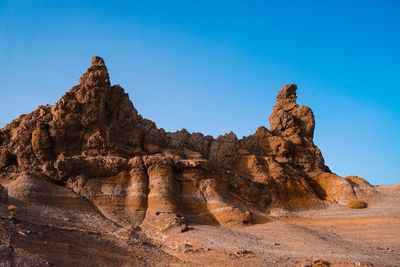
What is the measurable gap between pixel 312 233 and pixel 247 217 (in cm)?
548

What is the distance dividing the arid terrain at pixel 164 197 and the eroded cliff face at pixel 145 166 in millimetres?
107

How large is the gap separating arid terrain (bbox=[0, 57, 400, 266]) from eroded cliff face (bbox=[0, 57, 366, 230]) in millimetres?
107

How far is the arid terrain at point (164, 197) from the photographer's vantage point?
111 ft

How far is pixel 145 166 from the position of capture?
148 feet

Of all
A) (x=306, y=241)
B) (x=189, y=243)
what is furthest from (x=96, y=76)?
(x=306, y=241)

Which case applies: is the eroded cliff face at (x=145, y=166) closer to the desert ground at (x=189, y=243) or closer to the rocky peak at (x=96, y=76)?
the rocky peak at (x=96, y=76)

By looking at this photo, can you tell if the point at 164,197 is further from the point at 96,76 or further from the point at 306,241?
the point at 96,76

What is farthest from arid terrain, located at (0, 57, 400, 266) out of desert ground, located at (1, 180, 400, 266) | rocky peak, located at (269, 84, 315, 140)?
rocky peak, located at (269, 84, 315, 140)

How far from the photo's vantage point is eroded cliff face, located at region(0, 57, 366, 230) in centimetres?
4319

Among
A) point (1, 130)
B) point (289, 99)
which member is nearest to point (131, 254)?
point (1, 130)

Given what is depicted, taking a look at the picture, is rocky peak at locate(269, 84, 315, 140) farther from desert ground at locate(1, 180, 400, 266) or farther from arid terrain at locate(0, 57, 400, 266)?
desert ground at locate(1, 180, 400, 266)

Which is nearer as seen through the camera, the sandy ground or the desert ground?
the desert ground

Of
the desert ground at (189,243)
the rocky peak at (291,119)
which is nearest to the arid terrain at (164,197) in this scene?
the desert ground at (189,243)

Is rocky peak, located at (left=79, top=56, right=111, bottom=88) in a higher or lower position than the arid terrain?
higher
